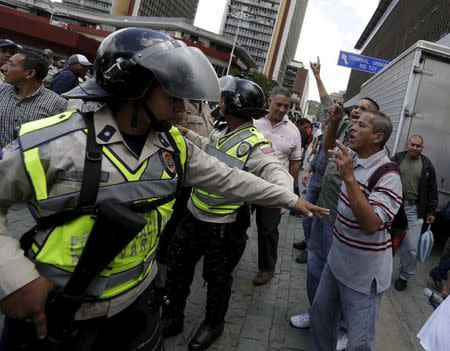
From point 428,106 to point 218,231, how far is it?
449 cm

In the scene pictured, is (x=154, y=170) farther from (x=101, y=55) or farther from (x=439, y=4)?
(x=439, y=4)

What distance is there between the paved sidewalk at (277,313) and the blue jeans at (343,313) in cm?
55

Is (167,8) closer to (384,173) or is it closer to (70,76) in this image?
(70,76)

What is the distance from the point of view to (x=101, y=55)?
5.24 feet

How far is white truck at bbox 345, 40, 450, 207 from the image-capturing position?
223 inches

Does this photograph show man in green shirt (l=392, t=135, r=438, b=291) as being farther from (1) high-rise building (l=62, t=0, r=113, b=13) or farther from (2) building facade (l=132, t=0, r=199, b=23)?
(1) high-rise building (l=62, t=0, r=113, b=13)

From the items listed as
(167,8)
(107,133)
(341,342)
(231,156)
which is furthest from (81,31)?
(107,133)

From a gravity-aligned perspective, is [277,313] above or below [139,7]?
below

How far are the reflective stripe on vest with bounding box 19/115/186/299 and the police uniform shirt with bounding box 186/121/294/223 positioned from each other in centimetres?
80

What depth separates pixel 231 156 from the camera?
2822mm

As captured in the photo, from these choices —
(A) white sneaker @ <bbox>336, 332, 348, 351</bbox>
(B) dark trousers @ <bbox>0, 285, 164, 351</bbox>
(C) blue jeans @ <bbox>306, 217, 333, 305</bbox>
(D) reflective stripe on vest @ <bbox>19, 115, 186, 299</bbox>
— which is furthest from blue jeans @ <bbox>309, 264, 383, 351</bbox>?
(D) reflective stripe on vest @ <bbox>19, 115, 186, 299</bbox>

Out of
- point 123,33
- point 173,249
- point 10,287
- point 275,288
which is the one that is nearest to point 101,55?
point 123,33

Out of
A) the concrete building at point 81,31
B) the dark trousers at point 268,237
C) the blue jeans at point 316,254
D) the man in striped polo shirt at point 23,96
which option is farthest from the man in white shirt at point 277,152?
the concrete building at point 81,31

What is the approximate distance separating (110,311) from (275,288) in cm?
291
